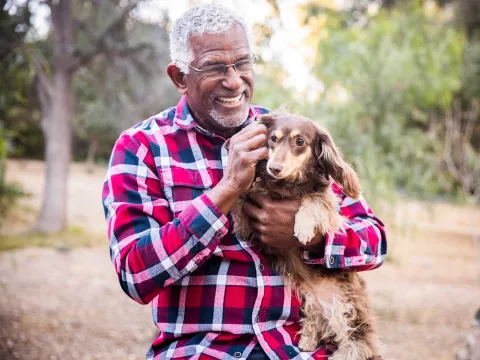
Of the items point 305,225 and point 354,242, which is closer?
point 305,225

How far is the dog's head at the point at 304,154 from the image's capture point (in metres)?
2.61

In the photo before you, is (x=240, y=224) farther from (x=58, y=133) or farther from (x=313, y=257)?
(x=58, y=133)

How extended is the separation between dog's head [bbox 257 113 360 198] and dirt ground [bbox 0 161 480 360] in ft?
3.45

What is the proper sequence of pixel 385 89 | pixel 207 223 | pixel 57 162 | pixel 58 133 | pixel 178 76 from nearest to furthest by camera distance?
pixel 207 223, pixel 178 76, pixel 385 89, pixel 58 133, pixel 57 162

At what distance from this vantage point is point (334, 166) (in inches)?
105

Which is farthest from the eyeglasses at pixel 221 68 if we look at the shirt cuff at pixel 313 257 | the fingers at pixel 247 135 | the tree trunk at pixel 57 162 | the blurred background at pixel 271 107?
the tree trunk at pixel 57 162

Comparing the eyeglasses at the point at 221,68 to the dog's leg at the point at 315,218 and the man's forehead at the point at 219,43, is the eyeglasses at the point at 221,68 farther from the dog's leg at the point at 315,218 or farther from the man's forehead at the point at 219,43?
the dog's leg at the point at 315,218

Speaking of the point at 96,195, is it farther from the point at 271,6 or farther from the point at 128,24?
the point at 271,6

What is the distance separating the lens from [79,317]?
8.44 metres

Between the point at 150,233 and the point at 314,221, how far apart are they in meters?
0.78

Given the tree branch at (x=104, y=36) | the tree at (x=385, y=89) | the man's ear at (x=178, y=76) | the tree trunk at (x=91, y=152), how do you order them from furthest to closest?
the tree trunk at (x=91, y=152) → the tree branch at (x=104, y=36) → the tree at (x=385, y=89) → the man's ear at (x=178, y=76)

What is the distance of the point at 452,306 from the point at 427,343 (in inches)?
116

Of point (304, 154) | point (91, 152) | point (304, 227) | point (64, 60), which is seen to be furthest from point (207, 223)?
point (91, 152)

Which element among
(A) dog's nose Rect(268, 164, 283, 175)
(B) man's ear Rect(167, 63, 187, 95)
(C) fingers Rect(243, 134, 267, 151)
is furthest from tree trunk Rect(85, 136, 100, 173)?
(C) fingers Rect(243, 134, 267, 151)
